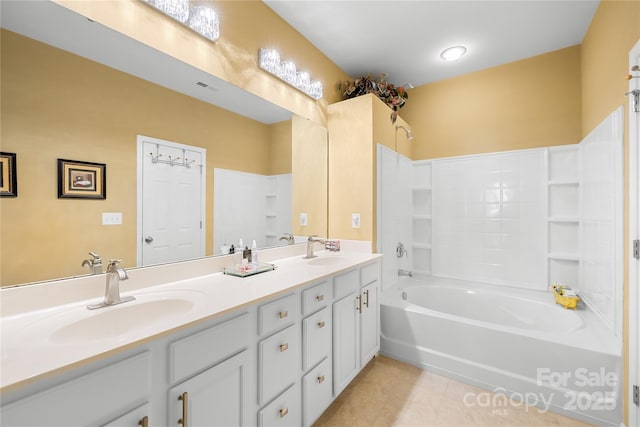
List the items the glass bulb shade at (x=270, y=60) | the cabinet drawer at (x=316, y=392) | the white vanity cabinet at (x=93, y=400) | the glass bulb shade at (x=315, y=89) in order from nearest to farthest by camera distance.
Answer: the white vanity cabinet at (x=93, y=400) → the cabinet drawer at (x=316, y=392) → the glass bulb shade at (x=270, y=60) → the glass bulb shade at (x=315, y=89)

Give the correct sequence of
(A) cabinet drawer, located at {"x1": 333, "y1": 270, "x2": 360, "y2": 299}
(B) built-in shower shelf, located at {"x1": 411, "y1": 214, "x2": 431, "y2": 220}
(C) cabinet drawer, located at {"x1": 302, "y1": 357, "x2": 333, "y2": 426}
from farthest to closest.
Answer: (B) built-in shower shelf, located at {"x1": 411, "y1": 214, "x2": 431, "y2": 220}
(A) cabinet drawer, located at {"x1": 333, "y1": 270, "x2": 360, "y2": 299}
(C) cabinet drawer, located at {"x1": 302, "y1": 357, "x2": 333, "y2": 426}

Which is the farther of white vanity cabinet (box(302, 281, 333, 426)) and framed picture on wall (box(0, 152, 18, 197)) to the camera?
white vanity cabinet (box(302, 281, 333, 426))

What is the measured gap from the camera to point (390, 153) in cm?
268

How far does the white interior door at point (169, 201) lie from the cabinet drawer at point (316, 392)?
920mm

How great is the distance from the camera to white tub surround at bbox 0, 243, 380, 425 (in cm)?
68

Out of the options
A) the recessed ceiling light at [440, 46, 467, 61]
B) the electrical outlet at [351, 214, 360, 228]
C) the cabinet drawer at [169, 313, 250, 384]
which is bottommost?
the cabinet drawer at [169, 313, 250, 384]

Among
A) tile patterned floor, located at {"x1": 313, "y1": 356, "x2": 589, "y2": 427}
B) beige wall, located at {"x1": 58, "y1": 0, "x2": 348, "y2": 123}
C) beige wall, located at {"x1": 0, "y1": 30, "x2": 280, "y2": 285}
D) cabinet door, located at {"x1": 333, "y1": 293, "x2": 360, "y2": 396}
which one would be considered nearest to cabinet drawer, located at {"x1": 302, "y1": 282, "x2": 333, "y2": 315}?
cabinet door, located at {"x1": 333, "y1": 293, "x2": 360, "y2": 396}

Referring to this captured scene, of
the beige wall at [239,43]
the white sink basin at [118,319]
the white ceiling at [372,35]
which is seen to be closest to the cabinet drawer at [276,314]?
the white sink basin at [118,319]

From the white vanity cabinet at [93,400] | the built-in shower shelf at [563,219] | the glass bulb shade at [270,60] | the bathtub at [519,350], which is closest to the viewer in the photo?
the white vanity cabinet at [93,400]

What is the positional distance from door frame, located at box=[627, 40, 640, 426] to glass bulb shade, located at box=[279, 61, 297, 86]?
78.0 inches

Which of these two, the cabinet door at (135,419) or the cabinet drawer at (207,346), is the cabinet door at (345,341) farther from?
the cabinet door at (135,419)

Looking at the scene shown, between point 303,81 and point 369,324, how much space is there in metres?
2.02

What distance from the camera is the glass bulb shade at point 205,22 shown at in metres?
1.46

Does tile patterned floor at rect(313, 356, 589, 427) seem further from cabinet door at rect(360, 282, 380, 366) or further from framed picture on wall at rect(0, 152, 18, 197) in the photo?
framed picture on wall at rect(0, 152, 18, 197)
